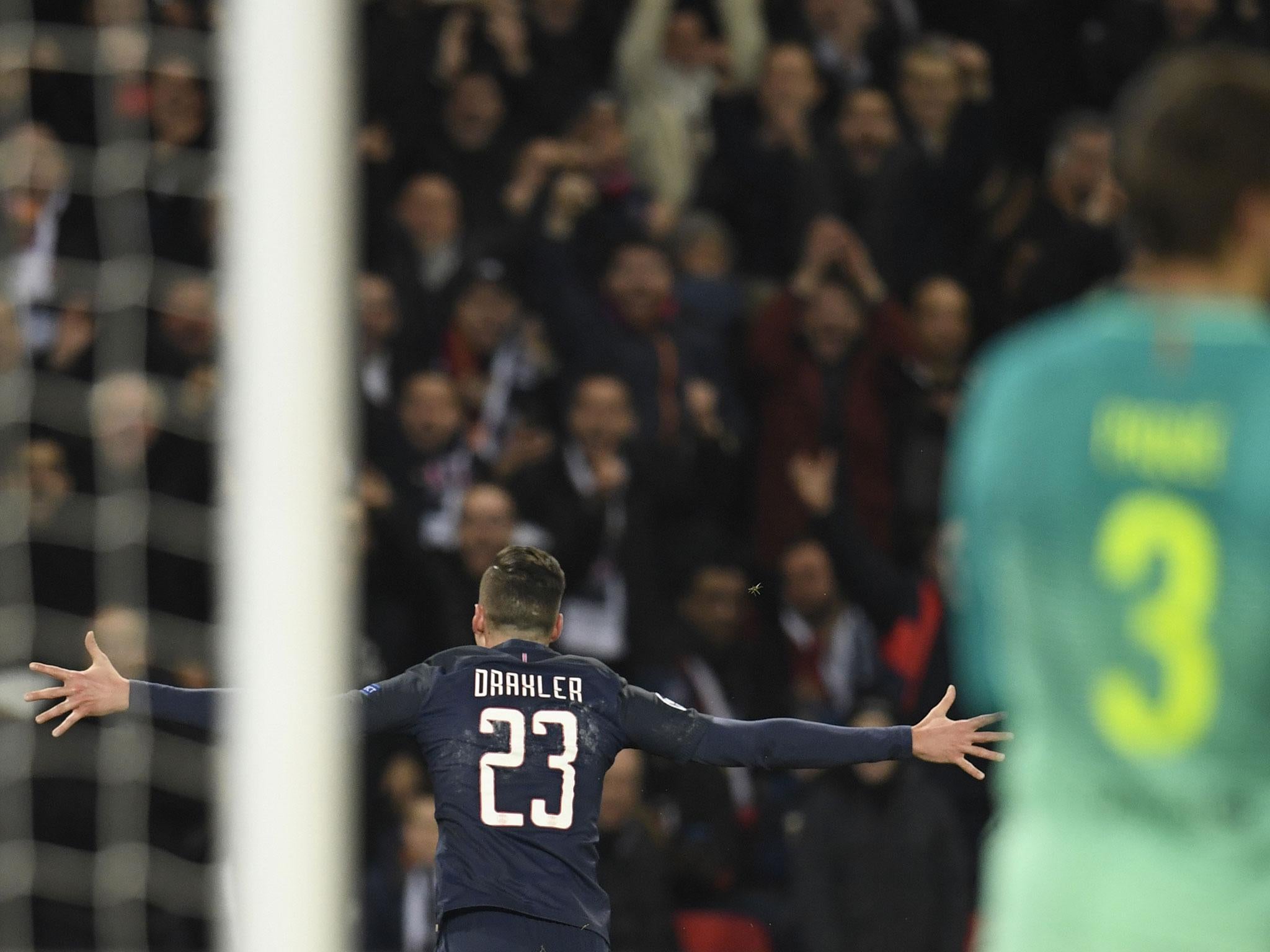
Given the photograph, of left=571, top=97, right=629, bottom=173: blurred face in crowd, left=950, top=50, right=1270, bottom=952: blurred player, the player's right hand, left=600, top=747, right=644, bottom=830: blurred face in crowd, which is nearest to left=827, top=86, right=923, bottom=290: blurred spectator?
left=571, top=97, right=629, bottom=173: blurred face in crowd

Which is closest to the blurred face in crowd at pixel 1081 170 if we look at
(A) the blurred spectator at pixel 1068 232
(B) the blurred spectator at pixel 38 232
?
(A) the blurred spectator at pixel 1068 232

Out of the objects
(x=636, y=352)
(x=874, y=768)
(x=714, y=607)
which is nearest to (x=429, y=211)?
(x=636, y=352)

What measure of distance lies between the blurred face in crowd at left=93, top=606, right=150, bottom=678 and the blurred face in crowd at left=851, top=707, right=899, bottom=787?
Result: 8.50 feet

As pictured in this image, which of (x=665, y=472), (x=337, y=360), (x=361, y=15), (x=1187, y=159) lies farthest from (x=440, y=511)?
(x=1187, y=159)

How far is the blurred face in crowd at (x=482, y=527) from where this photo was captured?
823 cm

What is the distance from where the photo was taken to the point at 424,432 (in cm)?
860

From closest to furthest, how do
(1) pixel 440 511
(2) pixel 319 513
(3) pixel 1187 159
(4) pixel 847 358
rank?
(3) pixel 1187 159
(2) pixel 319 513
(1) pixel 440 511
(4) pixel 847 358

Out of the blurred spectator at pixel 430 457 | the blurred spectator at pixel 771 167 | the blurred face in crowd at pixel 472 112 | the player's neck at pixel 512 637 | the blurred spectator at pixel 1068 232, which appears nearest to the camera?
the player's neck at pixel 512 637

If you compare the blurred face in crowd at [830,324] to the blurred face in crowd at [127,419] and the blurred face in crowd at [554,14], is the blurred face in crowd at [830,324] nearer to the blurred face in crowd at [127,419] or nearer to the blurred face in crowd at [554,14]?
the blurred face in crowd at [554,14]

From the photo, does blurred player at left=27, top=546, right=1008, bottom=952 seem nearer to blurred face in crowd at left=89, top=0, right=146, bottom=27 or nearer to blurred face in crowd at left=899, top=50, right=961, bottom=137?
blurred face in crowd at left=89, top=0, right=146, bottom=27

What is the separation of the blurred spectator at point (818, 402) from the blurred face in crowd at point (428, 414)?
1417 millimetres

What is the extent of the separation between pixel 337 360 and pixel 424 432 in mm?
5253

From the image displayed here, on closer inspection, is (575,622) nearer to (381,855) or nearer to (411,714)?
(381,855)

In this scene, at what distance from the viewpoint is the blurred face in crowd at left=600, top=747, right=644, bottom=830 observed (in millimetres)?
7914
